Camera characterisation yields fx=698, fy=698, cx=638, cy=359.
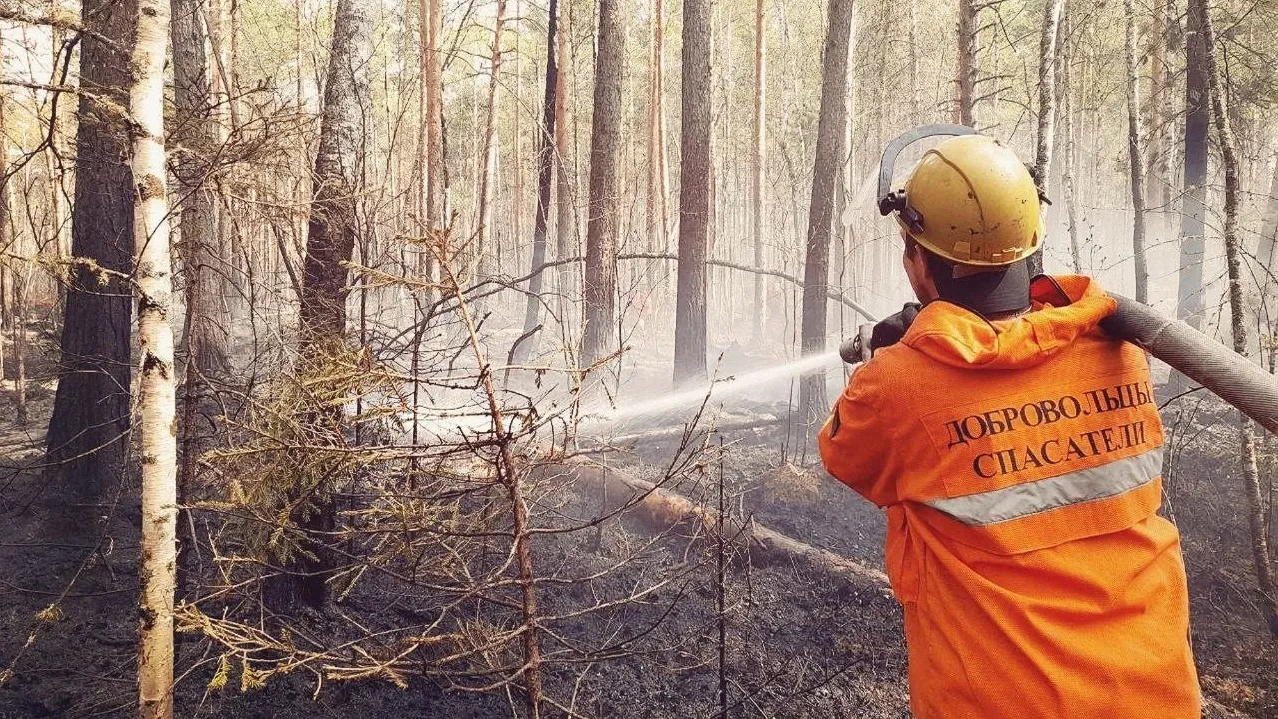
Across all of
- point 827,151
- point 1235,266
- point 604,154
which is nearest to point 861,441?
point 1235,266

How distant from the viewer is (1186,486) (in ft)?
21.6

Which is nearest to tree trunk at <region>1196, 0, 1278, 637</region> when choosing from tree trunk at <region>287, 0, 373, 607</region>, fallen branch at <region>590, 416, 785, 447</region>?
fallen branch at <region>590, 416, 785, 447</region>

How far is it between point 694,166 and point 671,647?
25.8 ft

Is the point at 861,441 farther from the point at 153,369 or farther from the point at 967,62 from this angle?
the point at 967,62

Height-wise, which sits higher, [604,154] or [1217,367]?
[604,154]

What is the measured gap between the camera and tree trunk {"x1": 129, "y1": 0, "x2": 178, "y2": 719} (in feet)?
8.32

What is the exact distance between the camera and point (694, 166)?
10086mm

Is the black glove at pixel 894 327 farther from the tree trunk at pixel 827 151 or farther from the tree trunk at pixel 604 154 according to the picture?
the tree trunk at pixel 604 154

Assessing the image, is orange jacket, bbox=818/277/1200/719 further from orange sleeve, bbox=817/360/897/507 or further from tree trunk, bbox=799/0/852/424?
tree trunk, bbox=799/0/852/424

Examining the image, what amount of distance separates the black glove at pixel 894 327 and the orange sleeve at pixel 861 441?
0.99 ft

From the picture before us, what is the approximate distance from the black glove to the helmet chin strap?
0.83ft

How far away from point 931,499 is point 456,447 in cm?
133

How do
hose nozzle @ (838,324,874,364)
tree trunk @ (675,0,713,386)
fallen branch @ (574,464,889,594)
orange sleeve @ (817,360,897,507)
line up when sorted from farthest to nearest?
tree trunk @ (675,0,713,386), fallen branch @ (574,464,889,594), hose nozzle @ (838,324,874,364), orange sleeve @ (817,360,897,507)

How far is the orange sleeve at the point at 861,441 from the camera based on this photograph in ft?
5.87
